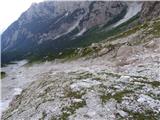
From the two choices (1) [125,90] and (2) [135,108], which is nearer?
(2) [135,108]

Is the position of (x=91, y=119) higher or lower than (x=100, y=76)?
lower

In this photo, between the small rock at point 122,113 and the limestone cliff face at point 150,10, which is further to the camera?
the limestone cliff face at point 150,10

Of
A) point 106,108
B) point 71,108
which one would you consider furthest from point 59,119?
point 106,108

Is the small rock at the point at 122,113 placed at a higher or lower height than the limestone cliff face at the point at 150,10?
lower

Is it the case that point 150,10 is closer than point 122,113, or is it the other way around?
point 122,113

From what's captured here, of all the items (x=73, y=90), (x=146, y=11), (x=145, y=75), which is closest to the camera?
(x=73, y=90)

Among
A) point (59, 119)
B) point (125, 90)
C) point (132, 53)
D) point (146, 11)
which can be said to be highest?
point (146, 11)

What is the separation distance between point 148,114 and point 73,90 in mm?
11026

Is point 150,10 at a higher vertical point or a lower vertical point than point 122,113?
higher

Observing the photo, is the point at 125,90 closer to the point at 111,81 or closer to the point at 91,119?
the point at 111,81

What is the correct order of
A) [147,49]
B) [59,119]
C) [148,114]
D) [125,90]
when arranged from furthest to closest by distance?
1. [147,49]
2. [125,90]
3. [59,119]
4. [148,114]

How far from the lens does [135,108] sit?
85.5 feet

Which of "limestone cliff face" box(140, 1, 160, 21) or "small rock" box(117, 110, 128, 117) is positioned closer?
"small rock" box(117, 110, 128, 117)

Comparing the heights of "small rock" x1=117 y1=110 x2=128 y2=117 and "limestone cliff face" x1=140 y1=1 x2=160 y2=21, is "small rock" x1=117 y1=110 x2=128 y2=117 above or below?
below
